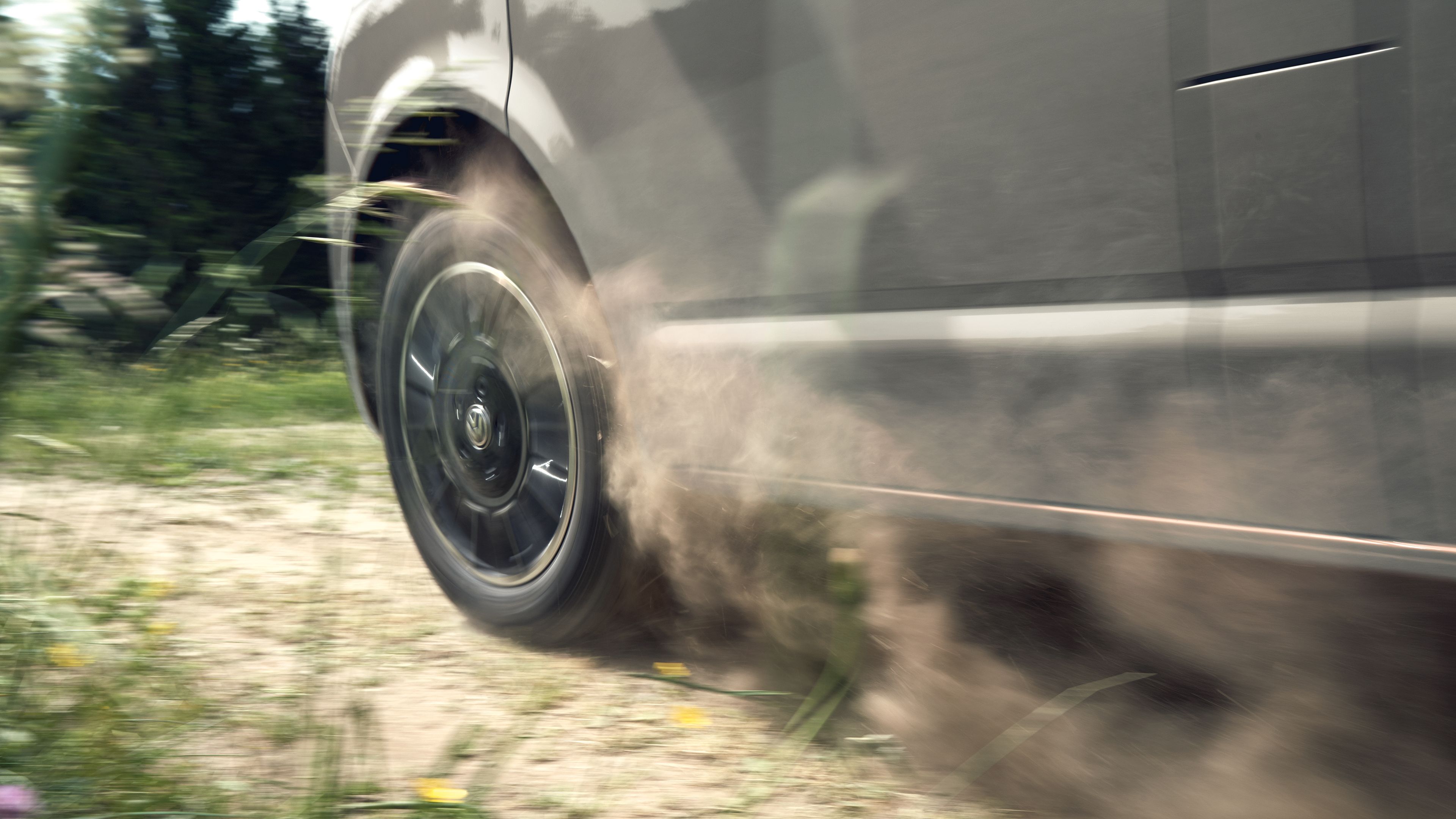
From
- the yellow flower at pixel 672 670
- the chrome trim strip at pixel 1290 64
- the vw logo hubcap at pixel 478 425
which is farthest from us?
the vw logo hubcap at pixel 478 425

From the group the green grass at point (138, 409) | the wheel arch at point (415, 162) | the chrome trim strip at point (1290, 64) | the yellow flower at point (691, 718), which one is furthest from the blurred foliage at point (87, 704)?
the chrome trim strip at point (1290, 64)

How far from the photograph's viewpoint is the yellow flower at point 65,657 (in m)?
1.49

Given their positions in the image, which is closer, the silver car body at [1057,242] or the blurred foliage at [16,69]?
the silver car body at [1057,242]

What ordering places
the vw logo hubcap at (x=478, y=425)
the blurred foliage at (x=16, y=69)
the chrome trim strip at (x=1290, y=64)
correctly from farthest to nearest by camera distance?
1. the vw logo hubcap at (x=478, y=425)
2. the blurred foliage at (x=16, y=69)
3. the chrome trim strip at (x=1290, y=64)

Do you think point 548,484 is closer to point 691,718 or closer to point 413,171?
point 691,718

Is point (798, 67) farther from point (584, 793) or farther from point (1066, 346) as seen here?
point (584, 793)

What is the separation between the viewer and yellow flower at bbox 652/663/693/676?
2221 mm

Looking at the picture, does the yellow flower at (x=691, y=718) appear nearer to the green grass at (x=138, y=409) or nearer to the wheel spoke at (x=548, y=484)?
the wheel spoke at (x=548, y=484)

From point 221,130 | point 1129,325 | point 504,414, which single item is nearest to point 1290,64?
point 1129,325

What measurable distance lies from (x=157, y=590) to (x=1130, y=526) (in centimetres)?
162

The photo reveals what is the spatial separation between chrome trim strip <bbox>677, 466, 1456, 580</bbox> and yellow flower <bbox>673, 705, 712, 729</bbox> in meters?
0.41

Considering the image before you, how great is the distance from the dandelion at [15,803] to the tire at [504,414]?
1092mm

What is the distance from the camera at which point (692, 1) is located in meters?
1.92

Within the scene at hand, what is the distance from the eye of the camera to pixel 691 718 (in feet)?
6.52
